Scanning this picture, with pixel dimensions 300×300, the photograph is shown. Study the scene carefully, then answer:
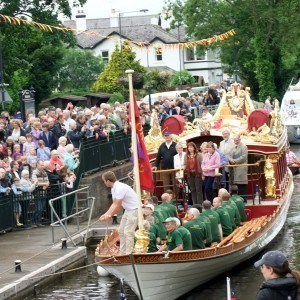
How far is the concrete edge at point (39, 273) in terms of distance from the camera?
18.4 metres

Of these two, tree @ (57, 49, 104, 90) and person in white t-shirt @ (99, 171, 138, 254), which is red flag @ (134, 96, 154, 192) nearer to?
person in white t-shirt @ (99, 171, 138, 254)

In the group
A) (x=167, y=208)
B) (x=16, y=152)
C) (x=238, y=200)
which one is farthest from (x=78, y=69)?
(x=167, y=208)

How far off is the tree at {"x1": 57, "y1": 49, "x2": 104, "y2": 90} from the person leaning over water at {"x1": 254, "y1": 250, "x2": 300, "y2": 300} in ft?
232

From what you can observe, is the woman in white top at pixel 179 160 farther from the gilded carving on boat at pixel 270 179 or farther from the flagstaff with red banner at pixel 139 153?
the flagstaff with red banner at pixel 139 153

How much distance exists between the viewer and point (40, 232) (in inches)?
956

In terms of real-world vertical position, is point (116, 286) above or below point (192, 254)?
below

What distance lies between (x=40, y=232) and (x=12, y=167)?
4.94ft

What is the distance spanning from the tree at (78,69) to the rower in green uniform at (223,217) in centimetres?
5865

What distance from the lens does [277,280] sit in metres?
9.73

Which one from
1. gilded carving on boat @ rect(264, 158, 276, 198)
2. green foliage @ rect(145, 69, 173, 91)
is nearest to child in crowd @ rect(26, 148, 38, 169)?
gilded carving on boat @ rect(264, 158, 276, 198)

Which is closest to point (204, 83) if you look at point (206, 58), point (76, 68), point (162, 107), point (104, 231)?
point (206, 58)

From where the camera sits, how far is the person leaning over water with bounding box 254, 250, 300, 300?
9672 mm

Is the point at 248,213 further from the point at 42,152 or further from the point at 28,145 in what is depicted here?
the point at 28,145

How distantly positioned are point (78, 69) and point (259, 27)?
23.1 meters
